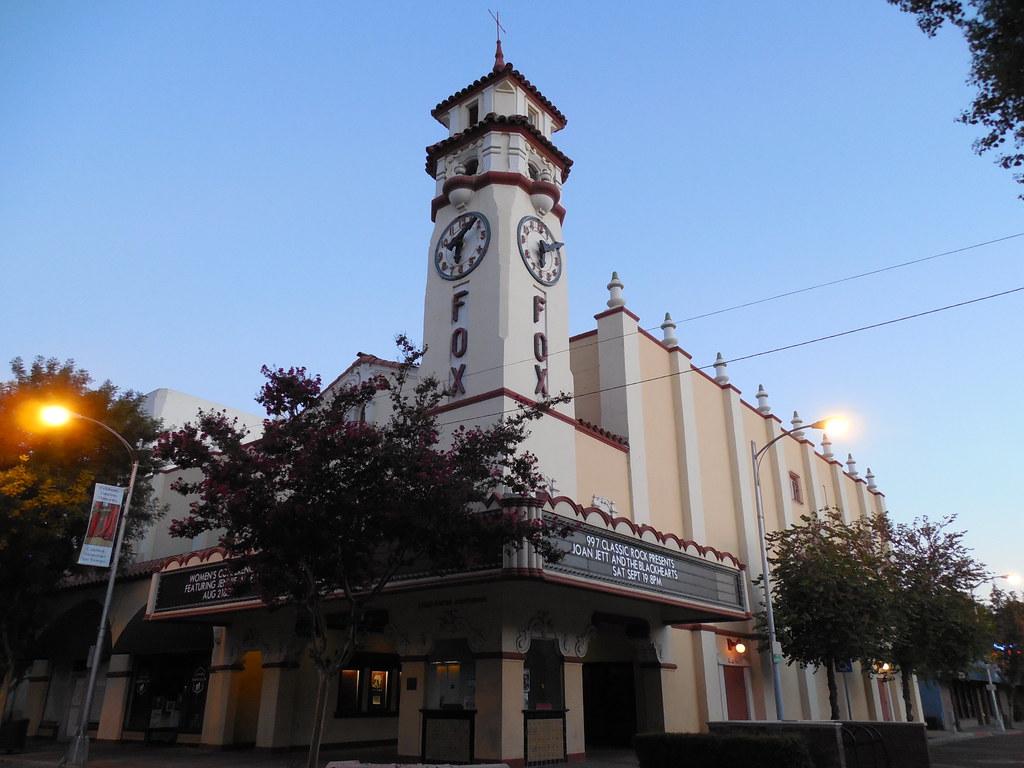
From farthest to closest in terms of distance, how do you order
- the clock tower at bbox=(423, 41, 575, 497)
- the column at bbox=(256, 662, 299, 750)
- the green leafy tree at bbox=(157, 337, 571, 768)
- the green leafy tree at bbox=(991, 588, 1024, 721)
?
the green leafy tree at bbox=(991, 588, 1024, 721) → the column at bbox=(256, 662, 299, 750) → the clock tower at bbox=(423, 41, 575, 497) → the green leafy tree at bbox=(157, 337, 571, 768)

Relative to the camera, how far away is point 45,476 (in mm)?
23984

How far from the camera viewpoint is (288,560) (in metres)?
13.7

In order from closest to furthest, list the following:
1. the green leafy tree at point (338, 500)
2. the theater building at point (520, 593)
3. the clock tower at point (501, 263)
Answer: the green leafy tree at point (338, 500), the theater building at point (520, 593), the clock tower at point (501, 263)

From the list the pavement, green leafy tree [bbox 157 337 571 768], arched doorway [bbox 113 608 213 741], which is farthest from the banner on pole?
arched doorway [bbox 113 608 213 741]

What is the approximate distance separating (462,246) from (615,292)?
556 centimetres

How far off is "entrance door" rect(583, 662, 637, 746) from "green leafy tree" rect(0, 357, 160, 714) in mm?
16389

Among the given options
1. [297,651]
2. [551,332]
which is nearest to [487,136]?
[551,332]

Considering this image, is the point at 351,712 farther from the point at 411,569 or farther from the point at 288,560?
the point at 288,560

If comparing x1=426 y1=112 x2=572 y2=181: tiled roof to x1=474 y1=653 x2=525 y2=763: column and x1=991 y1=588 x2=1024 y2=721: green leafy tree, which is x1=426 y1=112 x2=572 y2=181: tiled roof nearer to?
x1=474 y1=653 x2=525 y2=763: column

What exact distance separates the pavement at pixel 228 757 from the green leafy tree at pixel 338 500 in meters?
6.14

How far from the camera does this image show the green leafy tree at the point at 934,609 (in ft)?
105

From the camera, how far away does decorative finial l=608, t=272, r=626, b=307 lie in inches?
1005

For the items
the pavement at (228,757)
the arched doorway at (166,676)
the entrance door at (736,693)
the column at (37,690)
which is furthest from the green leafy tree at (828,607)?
the column at (37,690)

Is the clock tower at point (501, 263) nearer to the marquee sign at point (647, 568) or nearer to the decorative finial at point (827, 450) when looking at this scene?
→ the marquee sign at point (647, 568)
